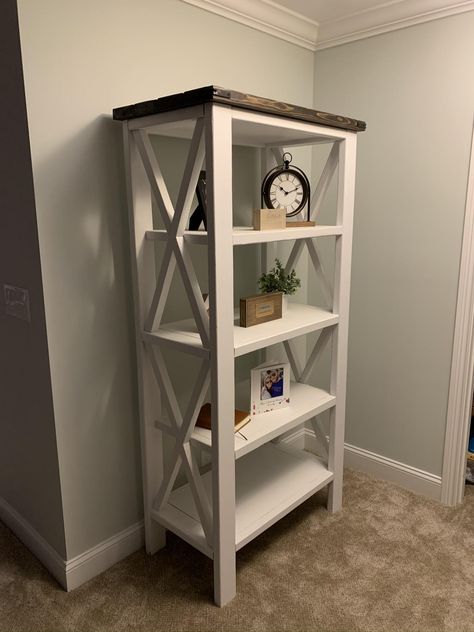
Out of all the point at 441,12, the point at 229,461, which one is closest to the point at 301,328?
the point at 229,461

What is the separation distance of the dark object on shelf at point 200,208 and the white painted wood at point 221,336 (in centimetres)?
30

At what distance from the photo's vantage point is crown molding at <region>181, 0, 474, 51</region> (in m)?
2.03

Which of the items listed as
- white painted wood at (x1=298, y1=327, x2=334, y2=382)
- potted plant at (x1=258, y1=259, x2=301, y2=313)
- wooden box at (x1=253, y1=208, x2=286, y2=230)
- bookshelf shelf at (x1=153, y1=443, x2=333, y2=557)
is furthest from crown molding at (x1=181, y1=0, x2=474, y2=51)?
bookshelf shelf at (x1=153, y1=443, x2=333, y2=557)

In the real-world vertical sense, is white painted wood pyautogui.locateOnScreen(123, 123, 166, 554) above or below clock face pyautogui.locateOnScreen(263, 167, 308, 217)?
below

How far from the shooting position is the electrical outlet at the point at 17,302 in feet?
5.68

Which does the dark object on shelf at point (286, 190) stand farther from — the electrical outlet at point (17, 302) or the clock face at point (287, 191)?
the electrical outlet at point (17, 302)

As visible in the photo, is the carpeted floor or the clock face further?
the clock face

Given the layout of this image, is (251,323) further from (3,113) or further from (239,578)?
(3,113)

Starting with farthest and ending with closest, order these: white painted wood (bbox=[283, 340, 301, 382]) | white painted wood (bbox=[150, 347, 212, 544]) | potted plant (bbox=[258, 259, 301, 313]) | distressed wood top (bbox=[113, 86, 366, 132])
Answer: white painted wood (bbox=[283, 340, 301, 382]) < potted plant (bbox=[258, 259, 301, 313]) < white painted wood (bbox=[150, 347, 212, 544]) < distressed wood top (bbox=[113, 86, 366, 132])

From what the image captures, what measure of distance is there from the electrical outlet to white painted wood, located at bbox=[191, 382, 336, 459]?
72 cm

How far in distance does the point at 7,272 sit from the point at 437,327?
1793mm

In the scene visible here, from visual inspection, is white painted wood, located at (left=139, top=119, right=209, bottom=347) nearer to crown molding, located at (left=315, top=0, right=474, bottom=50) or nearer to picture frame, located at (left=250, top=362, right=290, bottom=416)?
picture frame, located at (left=250, top=362, right=290, bottom=416)

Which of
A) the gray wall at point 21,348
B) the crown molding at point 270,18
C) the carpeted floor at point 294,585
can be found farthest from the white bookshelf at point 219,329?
the crown molding at point 270,18

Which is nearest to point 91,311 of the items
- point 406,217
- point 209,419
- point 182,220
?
point 182,220
